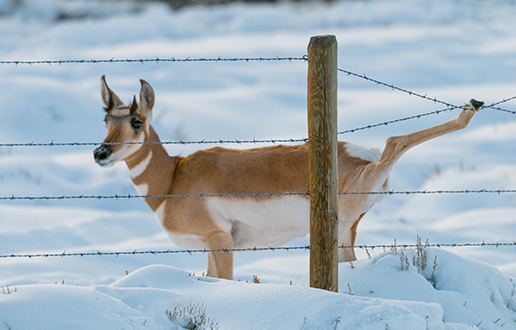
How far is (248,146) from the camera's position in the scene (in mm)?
14070

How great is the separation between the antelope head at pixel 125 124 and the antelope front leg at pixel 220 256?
3.90ft

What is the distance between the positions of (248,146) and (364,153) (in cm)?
815

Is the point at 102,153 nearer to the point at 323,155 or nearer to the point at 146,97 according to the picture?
the point at 146,97

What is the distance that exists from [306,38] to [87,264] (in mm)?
23595

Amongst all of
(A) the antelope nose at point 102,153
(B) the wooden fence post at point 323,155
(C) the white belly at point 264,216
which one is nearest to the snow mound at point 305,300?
(B) the wooden fence post at point 323,155

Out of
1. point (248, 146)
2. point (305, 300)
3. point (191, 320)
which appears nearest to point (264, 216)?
point (305, 300)

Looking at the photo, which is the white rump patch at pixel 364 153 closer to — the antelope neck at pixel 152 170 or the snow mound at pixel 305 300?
the snow mound at pixel 305 300

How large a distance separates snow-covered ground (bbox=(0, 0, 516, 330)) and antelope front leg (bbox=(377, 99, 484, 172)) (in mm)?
885

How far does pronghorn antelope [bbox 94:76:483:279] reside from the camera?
5945mm

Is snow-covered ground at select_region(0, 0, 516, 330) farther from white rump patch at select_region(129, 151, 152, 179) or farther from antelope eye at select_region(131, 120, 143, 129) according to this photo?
antelope eye at select_region(131, 120, 143, 129)


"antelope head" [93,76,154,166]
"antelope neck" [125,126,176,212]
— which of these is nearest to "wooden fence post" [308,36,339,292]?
"antelope head" [93,76,154,166]

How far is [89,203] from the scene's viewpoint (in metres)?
12.8

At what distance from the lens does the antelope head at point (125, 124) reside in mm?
5977

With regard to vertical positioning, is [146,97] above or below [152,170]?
above
